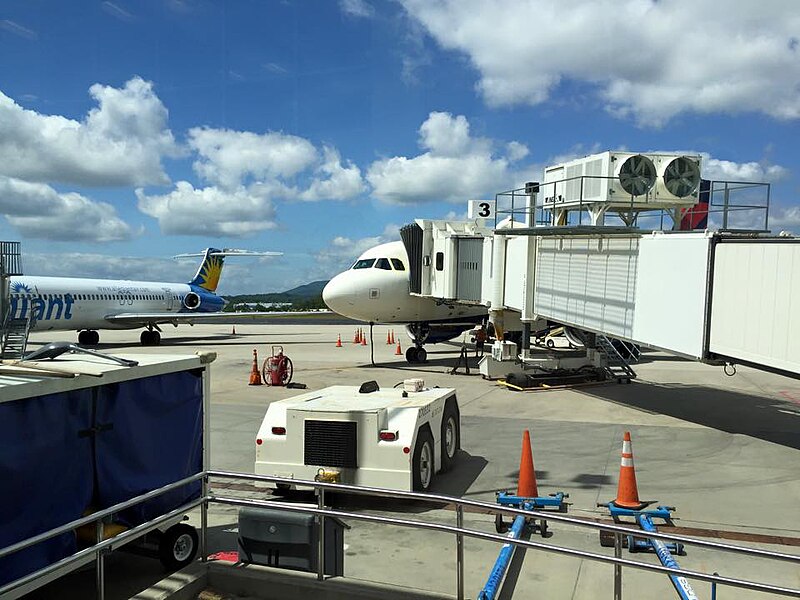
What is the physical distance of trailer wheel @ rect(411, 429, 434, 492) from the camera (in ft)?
26.9

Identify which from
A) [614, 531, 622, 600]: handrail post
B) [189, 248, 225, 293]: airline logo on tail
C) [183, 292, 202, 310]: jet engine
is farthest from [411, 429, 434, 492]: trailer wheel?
[189, 248, 225, 293]: airline logo on tail

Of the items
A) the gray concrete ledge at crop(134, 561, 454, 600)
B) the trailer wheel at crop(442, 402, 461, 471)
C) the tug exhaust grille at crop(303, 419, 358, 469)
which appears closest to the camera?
the gray concrete ledge at crop(134, 561, 454, 600)

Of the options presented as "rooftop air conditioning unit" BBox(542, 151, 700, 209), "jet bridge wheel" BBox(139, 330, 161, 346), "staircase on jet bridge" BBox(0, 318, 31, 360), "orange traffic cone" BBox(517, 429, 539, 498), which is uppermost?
"rooftop air conditioning unit" BBox(542, 151, 700, 209)

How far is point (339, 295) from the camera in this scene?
22406 millimetres

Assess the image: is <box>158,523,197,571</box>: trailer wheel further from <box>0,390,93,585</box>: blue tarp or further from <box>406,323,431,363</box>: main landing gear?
<box>406,323,431,363</box>: main landing gear

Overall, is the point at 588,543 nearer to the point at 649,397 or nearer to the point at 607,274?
the point at 607,274

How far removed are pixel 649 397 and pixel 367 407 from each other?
34.9ft

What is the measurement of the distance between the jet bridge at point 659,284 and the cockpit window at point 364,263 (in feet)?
14.0

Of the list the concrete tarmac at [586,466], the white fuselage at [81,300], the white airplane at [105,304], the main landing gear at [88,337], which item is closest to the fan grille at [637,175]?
the concrete tarmac at [586,466]

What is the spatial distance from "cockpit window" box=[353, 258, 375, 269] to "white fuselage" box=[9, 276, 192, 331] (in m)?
13.4

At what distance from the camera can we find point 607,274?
43.7 feet

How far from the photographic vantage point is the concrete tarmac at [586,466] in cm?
622

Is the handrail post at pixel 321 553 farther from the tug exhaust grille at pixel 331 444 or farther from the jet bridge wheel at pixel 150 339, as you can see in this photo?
the jet bridge wheel at pixel 150 339

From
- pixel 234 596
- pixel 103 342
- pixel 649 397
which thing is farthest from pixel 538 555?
pixel 103 342
